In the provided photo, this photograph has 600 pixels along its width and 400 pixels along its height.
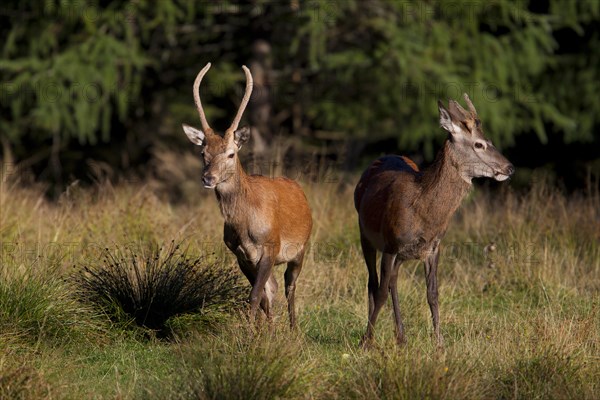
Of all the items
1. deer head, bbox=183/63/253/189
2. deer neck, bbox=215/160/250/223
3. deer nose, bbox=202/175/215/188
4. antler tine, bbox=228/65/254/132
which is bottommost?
deer neck, bbox=215/160/250/223

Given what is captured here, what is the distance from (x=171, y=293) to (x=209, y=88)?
11.7m

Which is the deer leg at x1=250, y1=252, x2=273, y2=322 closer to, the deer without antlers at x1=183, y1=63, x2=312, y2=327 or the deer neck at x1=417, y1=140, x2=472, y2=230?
the deer without antlers at x1=183, y1=63, x2=312, y2=327

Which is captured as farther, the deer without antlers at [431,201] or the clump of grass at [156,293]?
the clump of grass at [156,293]

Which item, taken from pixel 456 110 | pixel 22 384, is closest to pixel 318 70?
pixel 456 110

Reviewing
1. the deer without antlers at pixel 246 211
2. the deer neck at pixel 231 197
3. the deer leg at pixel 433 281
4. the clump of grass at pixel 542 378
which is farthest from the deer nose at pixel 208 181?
the clump of grass at pixel 542 378

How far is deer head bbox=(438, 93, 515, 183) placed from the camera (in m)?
7.91

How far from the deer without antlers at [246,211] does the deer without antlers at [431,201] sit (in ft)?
2.62

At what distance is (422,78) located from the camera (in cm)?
1714

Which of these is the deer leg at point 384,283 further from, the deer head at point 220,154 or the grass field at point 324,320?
the deer head at point 220,154

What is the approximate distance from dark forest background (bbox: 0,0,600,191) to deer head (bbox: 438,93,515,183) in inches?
314

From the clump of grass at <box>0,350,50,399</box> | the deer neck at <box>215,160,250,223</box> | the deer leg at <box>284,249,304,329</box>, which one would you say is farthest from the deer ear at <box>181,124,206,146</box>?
the clump of grass at <box>0,350,50,399</box>

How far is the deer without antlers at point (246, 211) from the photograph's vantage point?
7793 mm

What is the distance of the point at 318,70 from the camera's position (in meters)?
19.2

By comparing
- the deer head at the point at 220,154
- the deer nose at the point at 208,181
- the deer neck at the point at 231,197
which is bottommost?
the deer neck at the point at 231,197
